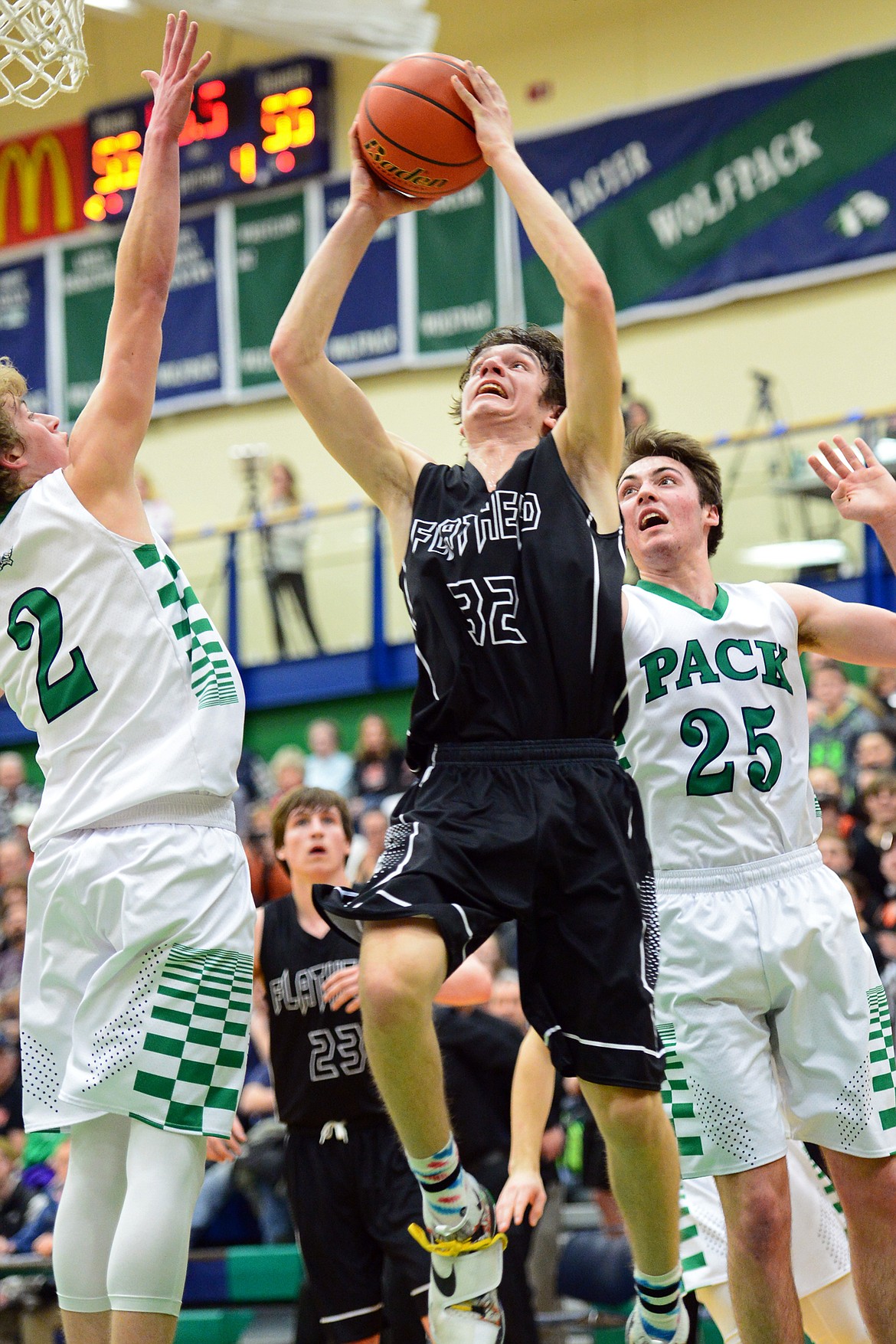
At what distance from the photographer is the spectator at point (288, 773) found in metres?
13.8

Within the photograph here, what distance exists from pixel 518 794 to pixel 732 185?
43.7 ft

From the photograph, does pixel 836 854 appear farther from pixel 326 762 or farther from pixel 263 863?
pixel 326 762

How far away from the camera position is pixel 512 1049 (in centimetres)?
716

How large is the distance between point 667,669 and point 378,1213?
2.61 meters

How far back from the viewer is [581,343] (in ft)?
13.4

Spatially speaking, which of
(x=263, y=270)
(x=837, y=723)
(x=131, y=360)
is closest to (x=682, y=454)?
(x=131, y=360)

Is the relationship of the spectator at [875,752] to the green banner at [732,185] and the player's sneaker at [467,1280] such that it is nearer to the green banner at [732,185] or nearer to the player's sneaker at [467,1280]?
the player's sneaker at [467,1280]

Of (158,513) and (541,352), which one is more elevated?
(158,513)

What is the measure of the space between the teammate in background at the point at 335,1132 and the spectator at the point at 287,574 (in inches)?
365

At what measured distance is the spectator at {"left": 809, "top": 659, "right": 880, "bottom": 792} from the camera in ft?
34.6

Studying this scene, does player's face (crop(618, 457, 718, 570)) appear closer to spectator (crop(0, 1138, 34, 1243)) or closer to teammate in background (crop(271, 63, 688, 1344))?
teammate in background (crop(271, 63, 688, 1344))

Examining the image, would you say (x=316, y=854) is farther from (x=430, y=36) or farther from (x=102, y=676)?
(x=430, y=36)

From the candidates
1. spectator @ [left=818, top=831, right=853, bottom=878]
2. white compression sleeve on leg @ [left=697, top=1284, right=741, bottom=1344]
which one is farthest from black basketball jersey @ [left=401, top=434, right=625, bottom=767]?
spectator @ [left=818, top=831, right=853, bottom=878]


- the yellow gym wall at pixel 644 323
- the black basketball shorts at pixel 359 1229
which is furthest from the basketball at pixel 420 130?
the yellow gym wall at pixel 644 323
